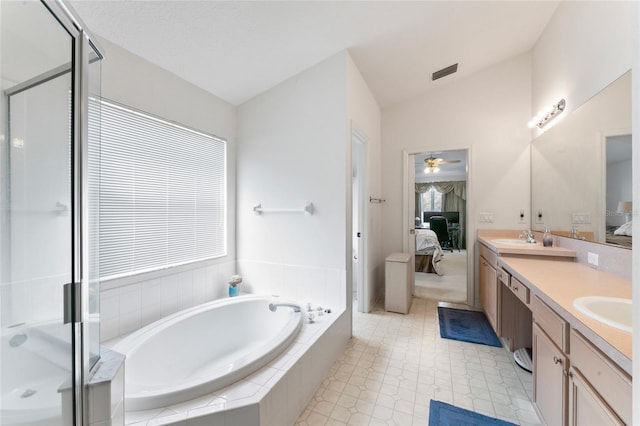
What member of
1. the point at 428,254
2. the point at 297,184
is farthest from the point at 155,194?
the point at 428,254

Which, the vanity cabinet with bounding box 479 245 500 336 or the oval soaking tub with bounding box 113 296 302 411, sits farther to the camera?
the vanity cabinet with bounding box 479 245 500 336

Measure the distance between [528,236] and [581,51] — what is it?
5.52 ft

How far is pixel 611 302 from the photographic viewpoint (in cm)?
111

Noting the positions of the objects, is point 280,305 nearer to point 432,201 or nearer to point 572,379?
point 572,379

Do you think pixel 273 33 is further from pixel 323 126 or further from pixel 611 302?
pixel 611 302

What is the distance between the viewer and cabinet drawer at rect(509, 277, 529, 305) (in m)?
1.52

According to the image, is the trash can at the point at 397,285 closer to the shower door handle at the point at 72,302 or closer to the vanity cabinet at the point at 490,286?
the vanity cabinet at the point at 490,286

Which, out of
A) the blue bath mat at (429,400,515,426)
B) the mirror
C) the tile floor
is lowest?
the tile floor

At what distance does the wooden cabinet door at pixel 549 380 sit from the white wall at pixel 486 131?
6.54 ft

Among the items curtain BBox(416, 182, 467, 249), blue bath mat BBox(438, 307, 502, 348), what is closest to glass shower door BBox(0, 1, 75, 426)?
blue bath mat BBox(438, 307, 502, 348)

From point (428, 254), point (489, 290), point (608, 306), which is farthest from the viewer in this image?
point (428, 254)

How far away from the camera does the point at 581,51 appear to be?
203 cm

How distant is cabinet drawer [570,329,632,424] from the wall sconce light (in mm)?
2288

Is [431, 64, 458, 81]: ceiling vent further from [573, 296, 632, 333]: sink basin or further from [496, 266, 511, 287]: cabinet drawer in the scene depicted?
[573, 296, 632, 333]: sink basin
